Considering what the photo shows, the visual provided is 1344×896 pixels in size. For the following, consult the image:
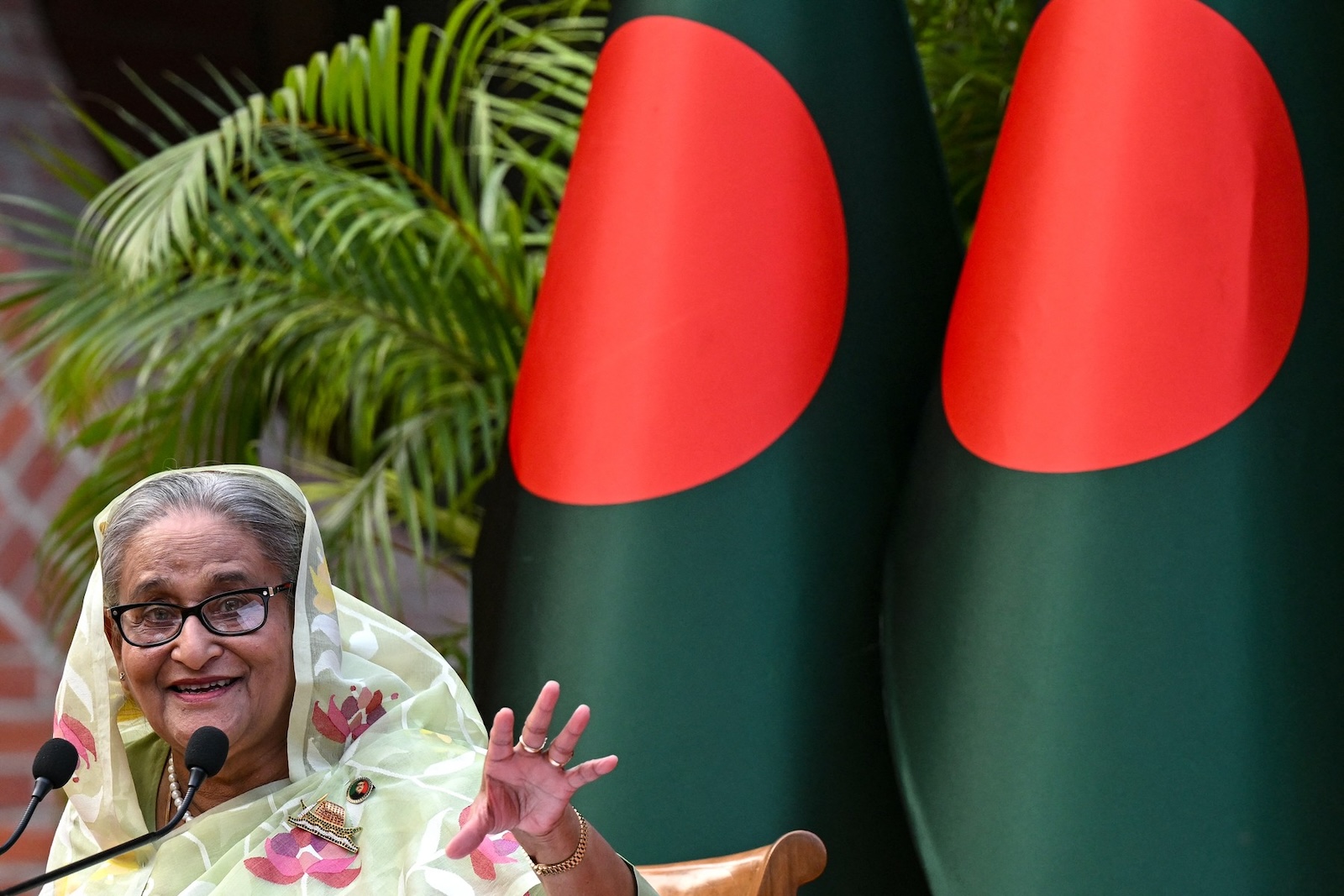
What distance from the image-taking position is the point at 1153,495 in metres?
1.29

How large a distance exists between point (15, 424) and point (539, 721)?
229cm

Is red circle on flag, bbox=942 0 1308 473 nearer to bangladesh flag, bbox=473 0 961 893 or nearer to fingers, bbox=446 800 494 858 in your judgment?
bangladesh flag, bbox=473 0 961 893

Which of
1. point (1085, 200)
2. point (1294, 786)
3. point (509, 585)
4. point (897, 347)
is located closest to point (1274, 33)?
point (1085, 200)

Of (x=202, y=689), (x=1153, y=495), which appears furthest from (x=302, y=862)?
(x=1153, y=495)

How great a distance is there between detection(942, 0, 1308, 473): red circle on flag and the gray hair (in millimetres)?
634

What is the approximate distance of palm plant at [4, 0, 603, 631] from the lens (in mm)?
2072

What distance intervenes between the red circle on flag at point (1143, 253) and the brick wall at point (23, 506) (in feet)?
6.48

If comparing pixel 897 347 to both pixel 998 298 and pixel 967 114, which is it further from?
pixel 967 114

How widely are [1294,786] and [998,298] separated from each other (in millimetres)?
491

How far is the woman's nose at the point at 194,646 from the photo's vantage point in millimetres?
1049

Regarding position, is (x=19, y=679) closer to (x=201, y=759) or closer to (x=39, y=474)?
(x=39, y=474)

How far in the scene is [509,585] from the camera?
5.09 ft

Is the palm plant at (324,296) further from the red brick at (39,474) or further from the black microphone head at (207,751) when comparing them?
the black microphone head at (207,751)

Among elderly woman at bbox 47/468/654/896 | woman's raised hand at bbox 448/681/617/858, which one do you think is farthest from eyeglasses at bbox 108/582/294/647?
woman's raised hand at bbox 448/681/617/858
